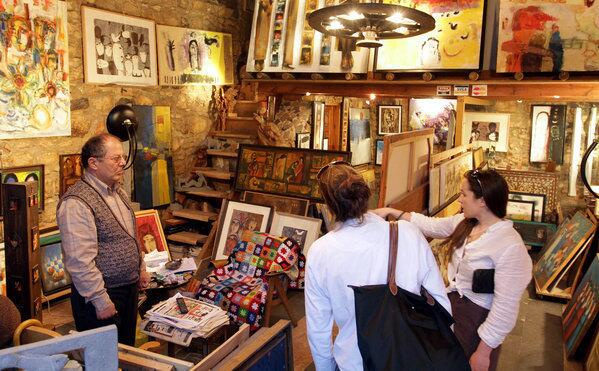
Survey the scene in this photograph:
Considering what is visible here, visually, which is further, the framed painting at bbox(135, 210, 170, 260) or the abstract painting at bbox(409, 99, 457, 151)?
the abstract painting at bbox(409, 99, 457, 151)

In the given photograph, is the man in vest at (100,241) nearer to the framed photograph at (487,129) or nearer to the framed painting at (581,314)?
the framed painting at (581,314)

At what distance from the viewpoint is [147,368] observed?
153 centimetres

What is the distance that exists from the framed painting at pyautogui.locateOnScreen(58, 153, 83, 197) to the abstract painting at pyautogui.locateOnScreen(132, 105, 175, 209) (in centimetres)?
79

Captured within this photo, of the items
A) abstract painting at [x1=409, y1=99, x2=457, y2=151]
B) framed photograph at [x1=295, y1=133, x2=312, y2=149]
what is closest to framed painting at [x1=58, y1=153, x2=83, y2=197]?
framed photograph at [x1=295, y1=133, x2=312, y2=149]

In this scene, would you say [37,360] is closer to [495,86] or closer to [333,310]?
[333,310]

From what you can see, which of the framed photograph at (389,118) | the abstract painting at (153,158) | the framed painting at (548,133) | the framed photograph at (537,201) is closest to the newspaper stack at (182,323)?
the abstract painting at (153,158)

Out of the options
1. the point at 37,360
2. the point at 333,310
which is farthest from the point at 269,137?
the point at 37,360

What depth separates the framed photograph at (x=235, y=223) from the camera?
5.36 metres

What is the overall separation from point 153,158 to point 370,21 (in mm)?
3500

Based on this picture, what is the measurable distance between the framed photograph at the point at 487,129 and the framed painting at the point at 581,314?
12.4ft

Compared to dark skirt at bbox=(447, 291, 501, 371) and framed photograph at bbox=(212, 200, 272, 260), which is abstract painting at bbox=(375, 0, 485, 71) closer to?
framed photograph at bbox=(212, 200, 272, 260)

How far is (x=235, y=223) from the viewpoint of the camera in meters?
5.48

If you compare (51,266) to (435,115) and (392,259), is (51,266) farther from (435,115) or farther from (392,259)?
(435,115)

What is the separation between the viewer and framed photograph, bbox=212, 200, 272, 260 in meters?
5.36
